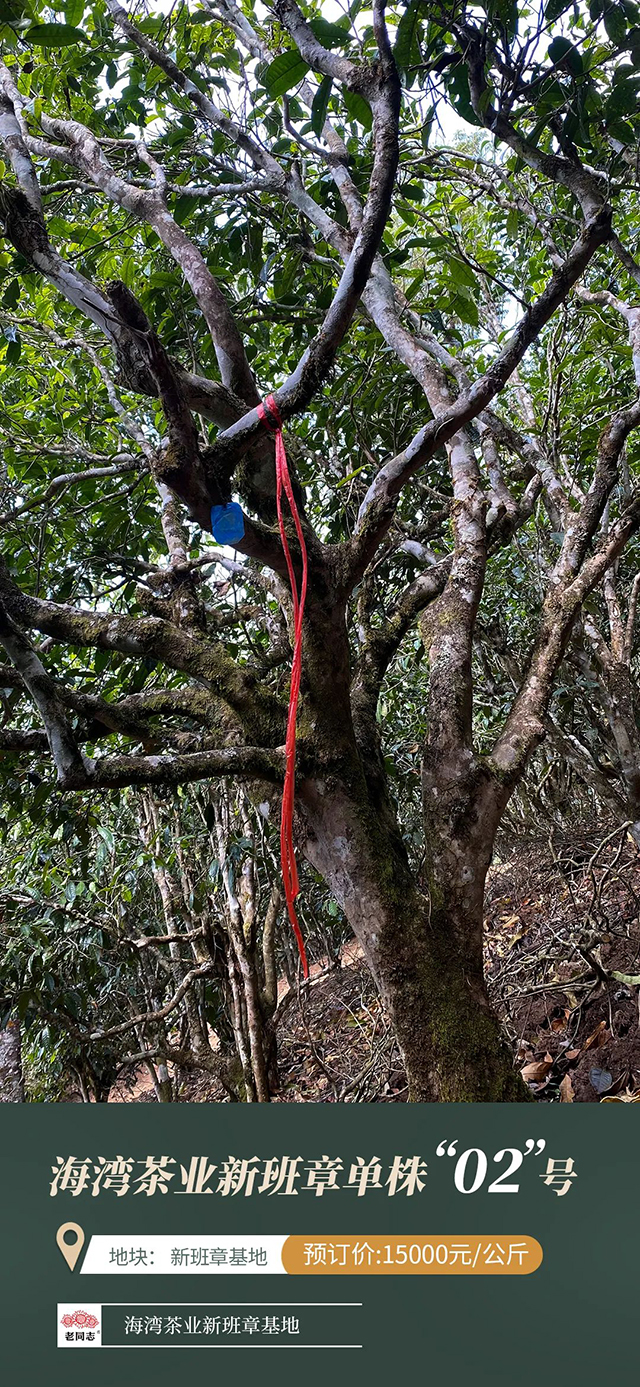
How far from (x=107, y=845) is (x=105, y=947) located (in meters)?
0.47

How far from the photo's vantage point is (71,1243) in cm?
154

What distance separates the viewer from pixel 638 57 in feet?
6.27

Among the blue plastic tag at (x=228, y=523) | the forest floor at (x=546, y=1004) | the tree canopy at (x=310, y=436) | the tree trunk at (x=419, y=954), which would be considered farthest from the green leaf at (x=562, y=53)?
the forest floor at (x=546, y=1004)

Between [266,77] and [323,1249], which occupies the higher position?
[266,77]

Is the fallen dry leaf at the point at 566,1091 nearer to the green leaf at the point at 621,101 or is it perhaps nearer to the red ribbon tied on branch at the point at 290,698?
the red ribbon tied on branch at the point at 290,698

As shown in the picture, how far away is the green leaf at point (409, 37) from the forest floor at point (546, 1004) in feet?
8.24

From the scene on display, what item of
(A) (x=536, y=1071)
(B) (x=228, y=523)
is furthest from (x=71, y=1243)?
(A) (x=536, y=1071)

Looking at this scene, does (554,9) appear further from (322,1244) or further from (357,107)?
(322,1244)

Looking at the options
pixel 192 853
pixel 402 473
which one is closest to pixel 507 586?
pixel 192 853

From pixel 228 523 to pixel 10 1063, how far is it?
3.21 meters

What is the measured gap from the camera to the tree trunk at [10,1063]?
3.76 m

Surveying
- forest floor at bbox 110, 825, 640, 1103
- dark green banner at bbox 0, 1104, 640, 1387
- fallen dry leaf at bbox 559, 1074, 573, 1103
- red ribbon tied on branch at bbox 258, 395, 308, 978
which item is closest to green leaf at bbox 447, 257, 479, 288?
red ribbon tied on branch at bbox 258, 395, 308, 978

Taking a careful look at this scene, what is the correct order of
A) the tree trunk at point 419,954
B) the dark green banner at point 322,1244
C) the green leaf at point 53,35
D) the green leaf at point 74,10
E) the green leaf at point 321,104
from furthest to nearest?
the green leaf at point 74,10, the green leaf at point 53,35, the green leaf at point 321,104, the tree trunk at point 419,954, the dark green banner at point 322,1244

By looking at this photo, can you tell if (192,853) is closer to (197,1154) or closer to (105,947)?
(105,947)
